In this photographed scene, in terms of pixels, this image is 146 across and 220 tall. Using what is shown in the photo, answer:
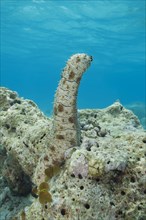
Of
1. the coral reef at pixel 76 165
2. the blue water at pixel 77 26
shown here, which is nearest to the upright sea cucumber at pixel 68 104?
the coral reef at pixel 76 165

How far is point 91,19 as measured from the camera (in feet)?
108

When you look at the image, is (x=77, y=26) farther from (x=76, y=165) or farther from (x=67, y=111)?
(x=76, y=165)

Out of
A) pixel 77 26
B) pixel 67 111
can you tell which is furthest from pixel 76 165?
pixel 77 26

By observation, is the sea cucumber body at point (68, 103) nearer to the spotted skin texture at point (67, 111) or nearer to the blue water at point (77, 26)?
the spotted skin texture at point (67, 111)

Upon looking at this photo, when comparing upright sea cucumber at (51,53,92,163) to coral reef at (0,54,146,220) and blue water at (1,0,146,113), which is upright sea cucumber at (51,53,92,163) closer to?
coral reef at (0,54,146,220)

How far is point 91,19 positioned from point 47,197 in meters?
31.7

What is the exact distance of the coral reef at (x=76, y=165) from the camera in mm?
2961

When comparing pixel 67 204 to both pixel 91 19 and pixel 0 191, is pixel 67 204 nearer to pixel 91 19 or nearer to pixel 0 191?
pixel 0 191

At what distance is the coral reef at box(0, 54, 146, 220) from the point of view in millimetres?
2961

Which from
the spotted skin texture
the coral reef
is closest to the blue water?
the coral reef

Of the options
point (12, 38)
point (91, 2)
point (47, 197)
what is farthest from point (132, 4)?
point (47, 197)

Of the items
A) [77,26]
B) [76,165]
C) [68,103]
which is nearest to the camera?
[76,165]

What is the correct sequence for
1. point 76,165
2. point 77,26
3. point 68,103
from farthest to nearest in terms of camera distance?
1. point 77,26
2. point 68,103
3. point 76,165

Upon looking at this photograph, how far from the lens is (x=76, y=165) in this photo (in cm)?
307
